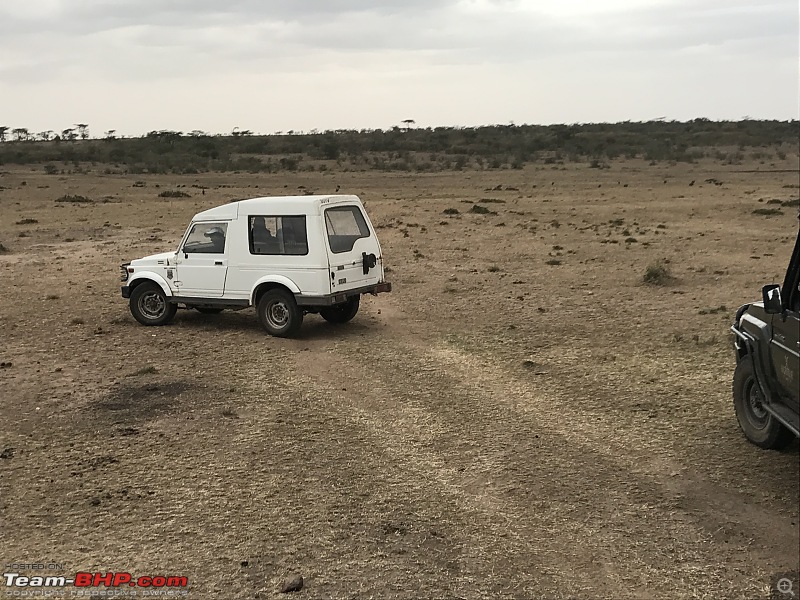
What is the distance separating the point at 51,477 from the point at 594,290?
35.2 ft

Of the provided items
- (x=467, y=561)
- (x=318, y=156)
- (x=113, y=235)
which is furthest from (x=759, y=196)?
(x=318, y=156)

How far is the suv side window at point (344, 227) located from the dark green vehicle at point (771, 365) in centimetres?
554

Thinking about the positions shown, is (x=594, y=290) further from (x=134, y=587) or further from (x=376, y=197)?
(x=376, y=197)

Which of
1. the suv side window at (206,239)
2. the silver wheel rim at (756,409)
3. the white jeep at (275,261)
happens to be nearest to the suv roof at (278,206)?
the white jeep at (275,261)

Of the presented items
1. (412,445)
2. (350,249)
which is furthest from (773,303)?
(350,249)

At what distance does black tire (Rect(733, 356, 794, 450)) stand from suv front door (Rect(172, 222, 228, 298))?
7090 mm

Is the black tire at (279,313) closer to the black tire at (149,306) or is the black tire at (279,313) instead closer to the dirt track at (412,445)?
the dirt track at (412,445)

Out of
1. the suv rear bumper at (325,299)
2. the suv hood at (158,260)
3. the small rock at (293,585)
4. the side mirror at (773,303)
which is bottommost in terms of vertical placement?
the small rock at (293,585)

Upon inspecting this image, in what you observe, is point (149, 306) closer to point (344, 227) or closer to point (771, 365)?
point (344, 227)

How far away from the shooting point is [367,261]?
12.0 metres

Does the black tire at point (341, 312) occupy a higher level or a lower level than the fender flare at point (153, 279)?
lower

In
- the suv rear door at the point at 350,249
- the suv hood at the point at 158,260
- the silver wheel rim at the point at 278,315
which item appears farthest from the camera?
the suv hood at the point at 158,260

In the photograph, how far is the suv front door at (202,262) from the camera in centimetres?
1213

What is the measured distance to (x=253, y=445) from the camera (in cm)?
786
